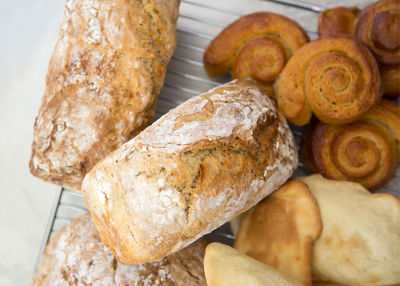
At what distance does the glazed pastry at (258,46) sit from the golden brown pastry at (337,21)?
0.11 m

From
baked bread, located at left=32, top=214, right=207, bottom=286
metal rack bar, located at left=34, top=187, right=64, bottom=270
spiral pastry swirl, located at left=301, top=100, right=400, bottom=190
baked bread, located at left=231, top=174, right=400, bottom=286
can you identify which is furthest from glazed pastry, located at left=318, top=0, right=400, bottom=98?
metal rack bar, located at left=34, top=187, right=64, bottom=270

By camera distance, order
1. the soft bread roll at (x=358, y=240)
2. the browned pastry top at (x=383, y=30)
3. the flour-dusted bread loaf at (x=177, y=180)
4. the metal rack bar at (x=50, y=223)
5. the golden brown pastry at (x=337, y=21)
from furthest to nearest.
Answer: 1. the metal rack bar at (x=50, y=223)
2. the golden brown pastry at (x=337, y=21)
3. the browned pastry top at (x=383, y=30)
4. the soft bread roll at (x=358, y=240)
5. the flour-dusted bread loaf at (x=177, y=180)

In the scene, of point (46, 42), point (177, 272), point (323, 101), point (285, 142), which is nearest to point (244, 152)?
point (285, 142)

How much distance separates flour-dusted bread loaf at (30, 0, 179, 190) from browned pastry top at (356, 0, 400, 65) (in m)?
0.76

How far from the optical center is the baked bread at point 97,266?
1187 millimetres

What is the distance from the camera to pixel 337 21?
1409 millimetres

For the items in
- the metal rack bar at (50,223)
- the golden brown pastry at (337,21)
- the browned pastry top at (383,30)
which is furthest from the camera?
the metal rack bar at (50,223)

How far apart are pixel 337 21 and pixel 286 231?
2.68 ft

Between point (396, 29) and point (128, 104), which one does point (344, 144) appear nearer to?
point (396, 29)

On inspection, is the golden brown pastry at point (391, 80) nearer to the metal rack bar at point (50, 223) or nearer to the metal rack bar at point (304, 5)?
the metal rack bar at point (304, 5)

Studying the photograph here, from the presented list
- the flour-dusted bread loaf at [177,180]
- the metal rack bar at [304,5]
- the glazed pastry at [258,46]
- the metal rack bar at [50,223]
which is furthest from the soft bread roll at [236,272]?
the metal rack bar at [304,5]

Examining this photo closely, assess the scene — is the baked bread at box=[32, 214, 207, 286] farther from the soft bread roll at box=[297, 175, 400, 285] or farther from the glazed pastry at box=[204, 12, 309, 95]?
the glazed pastry at box=[204, 12, 309, 95]

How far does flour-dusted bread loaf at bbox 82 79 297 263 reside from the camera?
999 millimetres

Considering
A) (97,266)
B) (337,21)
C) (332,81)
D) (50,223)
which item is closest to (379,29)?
(337,21)
